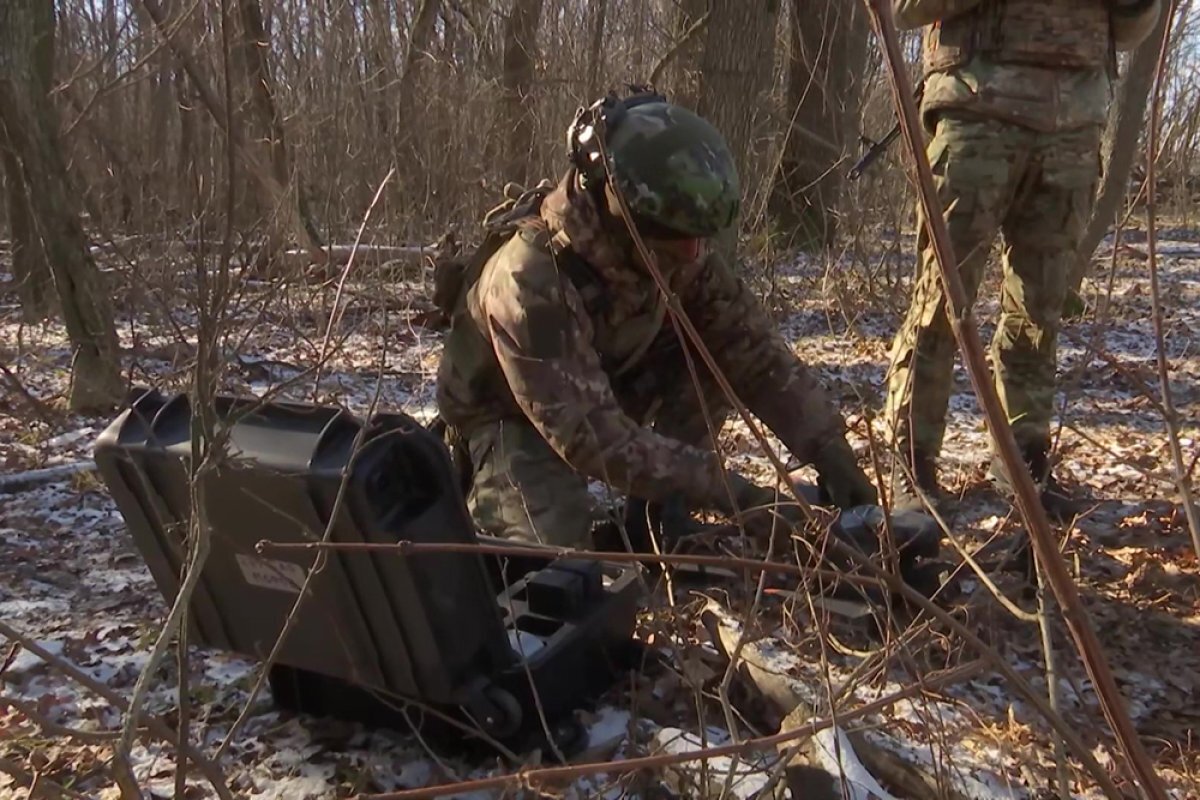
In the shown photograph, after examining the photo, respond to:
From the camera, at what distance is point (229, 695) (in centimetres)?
262

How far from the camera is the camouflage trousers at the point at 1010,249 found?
3596 millimetres

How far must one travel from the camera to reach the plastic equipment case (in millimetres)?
1919

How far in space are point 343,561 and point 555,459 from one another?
4.04ft

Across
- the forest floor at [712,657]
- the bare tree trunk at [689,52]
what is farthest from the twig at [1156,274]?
the bare tree trunk at [689,52]

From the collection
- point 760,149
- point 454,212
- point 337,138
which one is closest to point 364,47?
point 337,138

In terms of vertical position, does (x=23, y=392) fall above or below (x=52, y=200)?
below

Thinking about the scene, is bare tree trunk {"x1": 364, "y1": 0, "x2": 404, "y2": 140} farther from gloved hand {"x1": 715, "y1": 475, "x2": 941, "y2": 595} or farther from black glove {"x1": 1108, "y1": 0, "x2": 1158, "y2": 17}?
gloved hand {"x1": 715, "y1": 475, "x2": 941, "y2": 595}

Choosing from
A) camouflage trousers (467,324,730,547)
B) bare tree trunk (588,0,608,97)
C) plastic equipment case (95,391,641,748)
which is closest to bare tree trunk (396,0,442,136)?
bare tree trunk (588,0,608,97)

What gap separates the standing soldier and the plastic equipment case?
1877 mm

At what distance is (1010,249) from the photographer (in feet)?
12.5

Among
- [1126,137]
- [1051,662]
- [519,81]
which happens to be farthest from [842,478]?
[1126,137]

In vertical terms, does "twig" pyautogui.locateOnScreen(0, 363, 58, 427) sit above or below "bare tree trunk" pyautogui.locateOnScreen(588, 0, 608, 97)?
below

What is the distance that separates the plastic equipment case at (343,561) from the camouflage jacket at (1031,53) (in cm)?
232

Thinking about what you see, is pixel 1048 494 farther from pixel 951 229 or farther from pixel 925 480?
pixel 951 229
